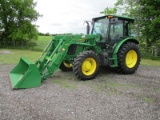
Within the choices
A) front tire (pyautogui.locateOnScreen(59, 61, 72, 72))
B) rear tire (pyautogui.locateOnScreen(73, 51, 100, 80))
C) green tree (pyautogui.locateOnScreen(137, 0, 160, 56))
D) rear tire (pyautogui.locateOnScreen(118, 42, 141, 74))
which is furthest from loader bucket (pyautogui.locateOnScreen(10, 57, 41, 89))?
green tree (pyautogui.locateOnScreen(137, 0, 160, 56))

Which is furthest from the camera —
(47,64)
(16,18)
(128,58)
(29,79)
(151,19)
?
(16,18)

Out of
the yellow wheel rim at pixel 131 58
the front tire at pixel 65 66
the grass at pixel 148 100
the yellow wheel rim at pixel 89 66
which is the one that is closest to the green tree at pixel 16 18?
the front tire at pixel 65 66

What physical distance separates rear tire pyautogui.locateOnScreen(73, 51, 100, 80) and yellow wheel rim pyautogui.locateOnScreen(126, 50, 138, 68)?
171 centimetres

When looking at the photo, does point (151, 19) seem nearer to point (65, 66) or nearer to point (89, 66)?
point (65, 66)

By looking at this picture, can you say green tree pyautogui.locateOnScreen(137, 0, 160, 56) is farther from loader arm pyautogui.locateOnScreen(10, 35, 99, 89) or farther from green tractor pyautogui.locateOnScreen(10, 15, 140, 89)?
loader arm pyautogui.locateOnScreen(10, 35, 99, 89)

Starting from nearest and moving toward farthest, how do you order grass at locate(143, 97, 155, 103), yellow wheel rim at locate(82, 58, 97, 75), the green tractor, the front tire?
grass at locate(143, 97, 155, 103) < the green tractor < yellow wheel rim at locate(82, 58, 97, 75) < the front tire

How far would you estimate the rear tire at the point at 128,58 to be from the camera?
7539mm

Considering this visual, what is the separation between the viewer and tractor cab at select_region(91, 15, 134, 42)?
7.41m

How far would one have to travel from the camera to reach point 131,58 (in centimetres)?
816

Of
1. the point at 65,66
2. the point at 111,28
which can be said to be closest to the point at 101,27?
the point at 111,28

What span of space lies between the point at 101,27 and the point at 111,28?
43cm

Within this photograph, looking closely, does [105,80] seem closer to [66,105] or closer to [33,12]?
[66,105]

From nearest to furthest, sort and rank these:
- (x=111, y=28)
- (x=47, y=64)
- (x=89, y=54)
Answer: (x=47, y=64)
(x=89, y=54)
(x=111, y=28)

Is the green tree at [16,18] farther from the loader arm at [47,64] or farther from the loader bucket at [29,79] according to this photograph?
the loader bucket at [29,79]
